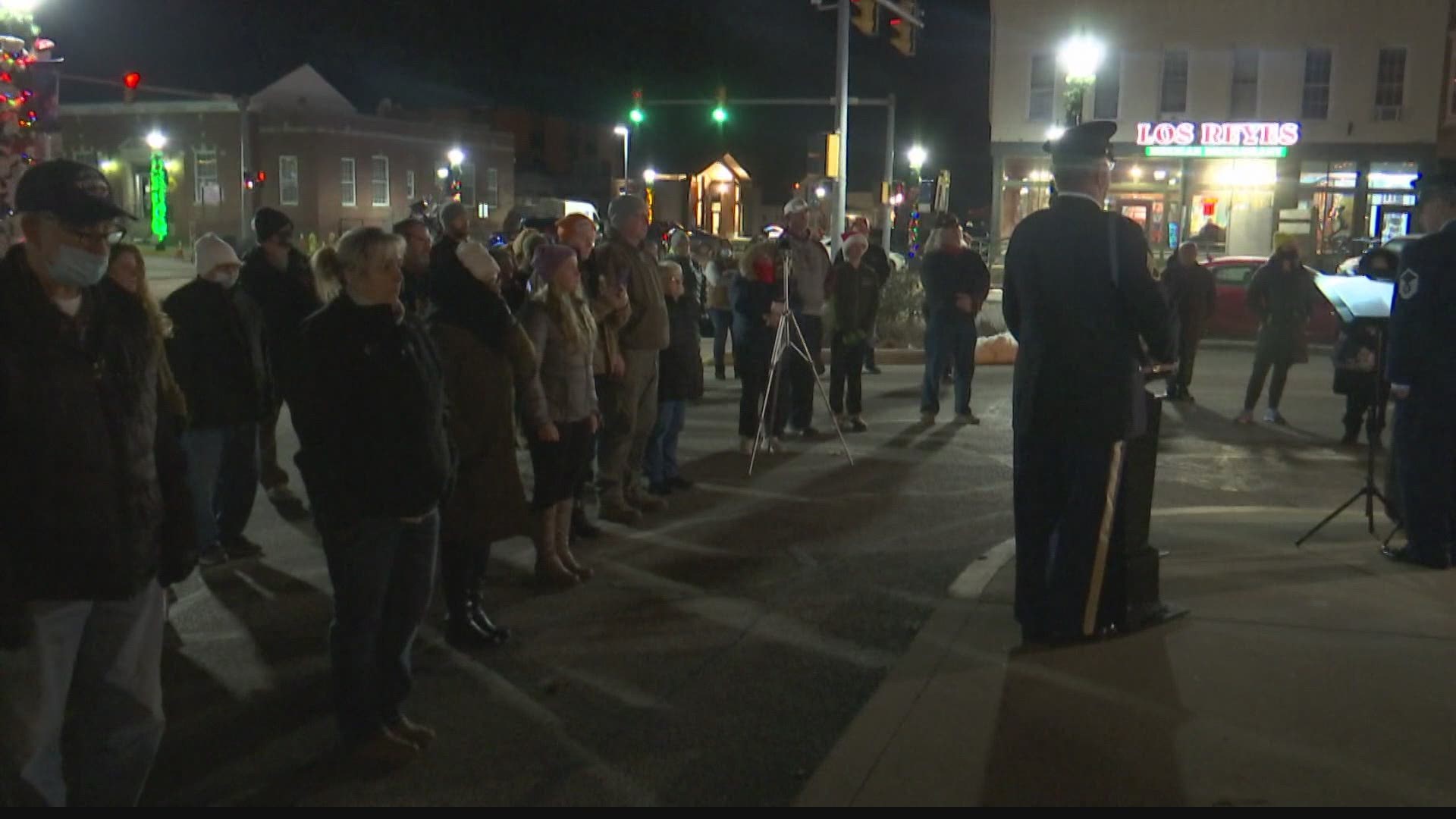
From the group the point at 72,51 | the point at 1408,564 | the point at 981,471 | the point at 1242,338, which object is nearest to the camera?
the point at 1408,564

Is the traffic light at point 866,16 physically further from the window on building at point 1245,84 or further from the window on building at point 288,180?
the window on building at point 288,180

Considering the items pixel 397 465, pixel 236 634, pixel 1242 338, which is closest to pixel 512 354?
pixel 397 465

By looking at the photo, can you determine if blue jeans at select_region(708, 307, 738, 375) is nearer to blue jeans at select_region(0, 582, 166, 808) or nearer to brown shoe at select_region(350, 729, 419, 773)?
brown shoe at select_region(350, 729, 419, 773)

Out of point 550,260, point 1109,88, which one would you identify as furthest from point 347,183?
point 550,260

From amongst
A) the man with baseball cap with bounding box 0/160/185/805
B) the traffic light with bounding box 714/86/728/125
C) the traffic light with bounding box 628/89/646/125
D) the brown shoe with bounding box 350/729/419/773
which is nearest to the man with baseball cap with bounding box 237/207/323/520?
the brown shoe with bounding box 350/729/419/773

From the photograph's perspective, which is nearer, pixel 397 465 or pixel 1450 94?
pixel 397 465

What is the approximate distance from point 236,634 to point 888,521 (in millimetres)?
4185

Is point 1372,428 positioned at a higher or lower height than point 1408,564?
higher

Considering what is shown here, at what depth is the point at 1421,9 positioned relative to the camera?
3544 centimetres

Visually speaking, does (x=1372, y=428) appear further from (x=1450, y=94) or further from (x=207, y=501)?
(x=1450, y=94)

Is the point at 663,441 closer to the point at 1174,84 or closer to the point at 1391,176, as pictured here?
the point at 1174,84

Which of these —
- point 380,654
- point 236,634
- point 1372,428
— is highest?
point 1372,428

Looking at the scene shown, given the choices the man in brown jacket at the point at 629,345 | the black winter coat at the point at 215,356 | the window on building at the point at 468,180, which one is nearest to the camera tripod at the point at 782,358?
the man in brown jacket at the point at 629,345

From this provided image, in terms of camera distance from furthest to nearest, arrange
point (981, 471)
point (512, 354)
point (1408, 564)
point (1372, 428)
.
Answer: point (981, 471)
point (1372, 428)
point (1408, 564)
point (512, 354)
